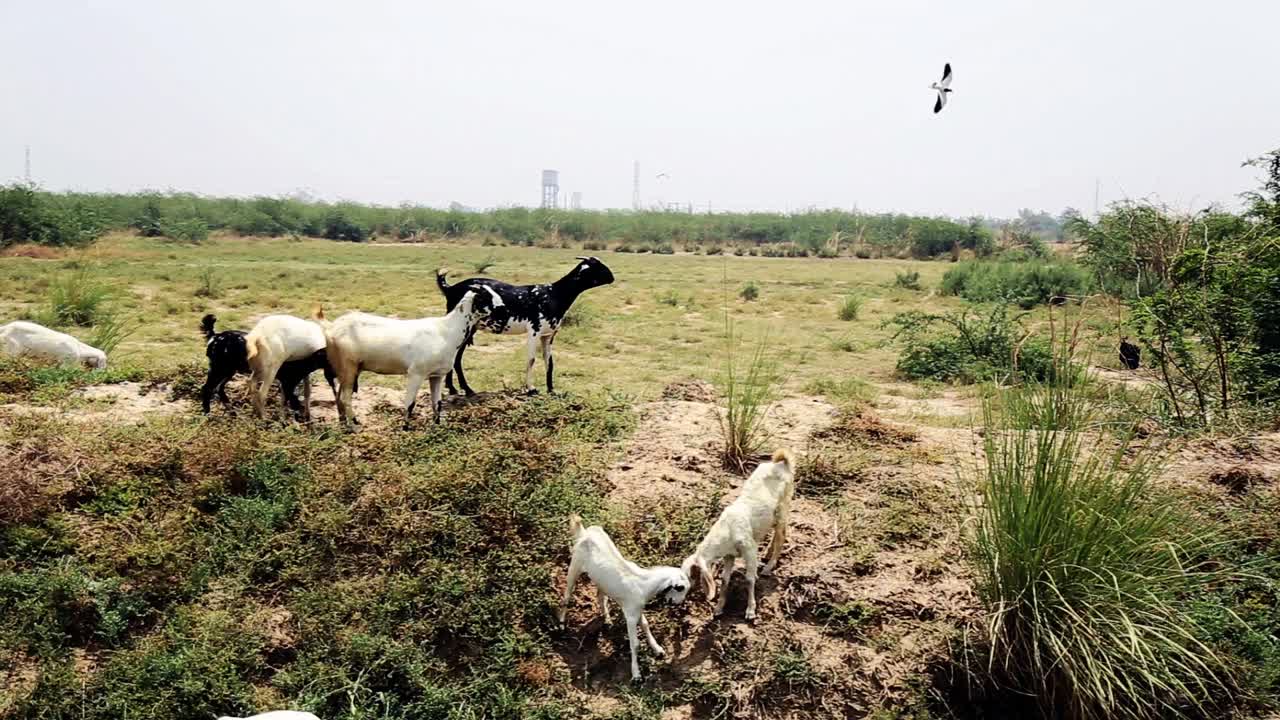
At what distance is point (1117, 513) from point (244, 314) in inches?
589

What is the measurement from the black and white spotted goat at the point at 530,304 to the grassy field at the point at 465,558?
2.21ft

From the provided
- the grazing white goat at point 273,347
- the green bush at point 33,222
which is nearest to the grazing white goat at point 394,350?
the grazing white goat at point 273,347

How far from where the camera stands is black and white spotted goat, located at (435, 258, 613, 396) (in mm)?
8211

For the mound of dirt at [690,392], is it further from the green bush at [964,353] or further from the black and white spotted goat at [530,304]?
the green bush at [964,353]

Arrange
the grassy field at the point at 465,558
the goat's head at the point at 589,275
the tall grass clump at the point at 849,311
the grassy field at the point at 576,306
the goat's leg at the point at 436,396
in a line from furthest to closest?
the tall grass clump at the point at 849,311
the grassy field at the point at 576,306
the goat's head at the point at 589,275
the goat's leg at the point at 436,396
the grassy field at the point at 465,558

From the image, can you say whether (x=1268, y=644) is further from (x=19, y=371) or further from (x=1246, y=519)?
(x=19, y=371)

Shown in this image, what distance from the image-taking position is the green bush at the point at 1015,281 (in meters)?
20.5

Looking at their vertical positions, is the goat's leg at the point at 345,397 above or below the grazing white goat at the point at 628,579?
above

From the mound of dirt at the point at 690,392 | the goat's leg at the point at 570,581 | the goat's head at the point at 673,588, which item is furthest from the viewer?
the mound of dirt at the point at 690,392

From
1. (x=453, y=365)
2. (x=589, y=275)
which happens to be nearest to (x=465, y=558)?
(x=453, y=365)

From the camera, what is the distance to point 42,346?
8.73m

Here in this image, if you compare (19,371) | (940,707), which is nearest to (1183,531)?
(940,707)

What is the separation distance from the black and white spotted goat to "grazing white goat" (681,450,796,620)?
3.38 metres

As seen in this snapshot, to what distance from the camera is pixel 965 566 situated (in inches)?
216
